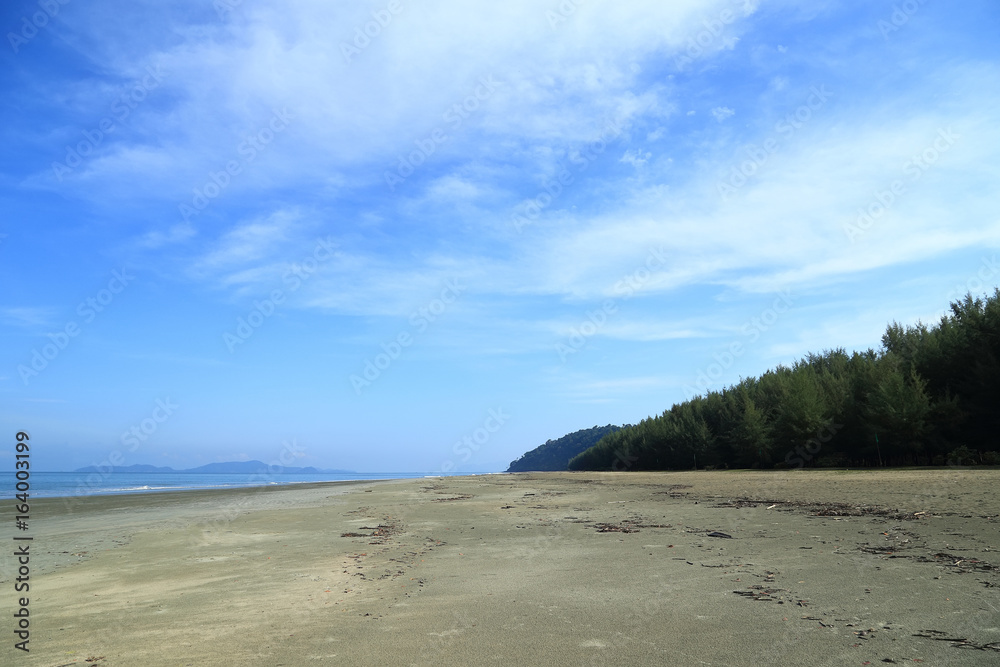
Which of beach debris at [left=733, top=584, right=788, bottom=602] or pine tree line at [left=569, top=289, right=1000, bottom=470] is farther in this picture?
pine tree line at [left=569, top=289, right=1000, bottom=470]

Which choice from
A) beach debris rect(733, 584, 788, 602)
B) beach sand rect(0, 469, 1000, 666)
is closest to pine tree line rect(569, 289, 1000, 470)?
Result: beach sand rect(0, 469, 1000, 666)

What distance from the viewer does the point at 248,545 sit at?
1216 cm

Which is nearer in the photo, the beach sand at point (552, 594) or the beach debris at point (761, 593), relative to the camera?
the beach sand at point (552, 594)

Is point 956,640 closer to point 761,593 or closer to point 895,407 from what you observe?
point 761,593

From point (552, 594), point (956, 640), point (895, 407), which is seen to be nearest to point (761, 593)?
point (956, 640)

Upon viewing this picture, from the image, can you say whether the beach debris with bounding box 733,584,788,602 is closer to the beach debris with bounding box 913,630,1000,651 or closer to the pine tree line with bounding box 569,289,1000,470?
the beach debris with bounding box 913,630,1000,651

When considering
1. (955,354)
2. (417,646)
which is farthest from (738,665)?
(955,354)

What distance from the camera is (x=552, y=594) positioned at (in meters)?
6.71

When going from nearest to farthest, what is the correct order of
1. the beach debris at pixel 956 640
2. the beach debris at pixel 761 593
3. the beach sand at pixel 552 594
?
the beach debris at pixel 956 640
the beach sand at pixel 552 594
the beach debris at pixel 761 593

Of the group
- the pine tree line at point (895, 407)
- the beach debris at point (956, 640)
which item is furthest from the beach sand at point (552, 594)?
the pine tree line at point (895, 407)

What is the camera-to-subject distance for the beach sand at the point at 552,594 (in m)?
4.73

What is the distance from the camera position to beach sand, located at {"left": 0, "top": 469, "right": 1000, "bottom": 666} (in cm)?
473

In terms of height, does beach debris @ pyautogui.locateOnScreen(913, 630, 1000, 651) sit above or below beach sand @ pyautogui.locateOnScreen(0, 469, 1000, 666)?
above

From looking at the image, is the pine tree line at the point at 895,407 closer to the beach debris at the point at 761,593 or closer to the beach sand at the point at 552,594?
the beach sand at the point at 552,594
